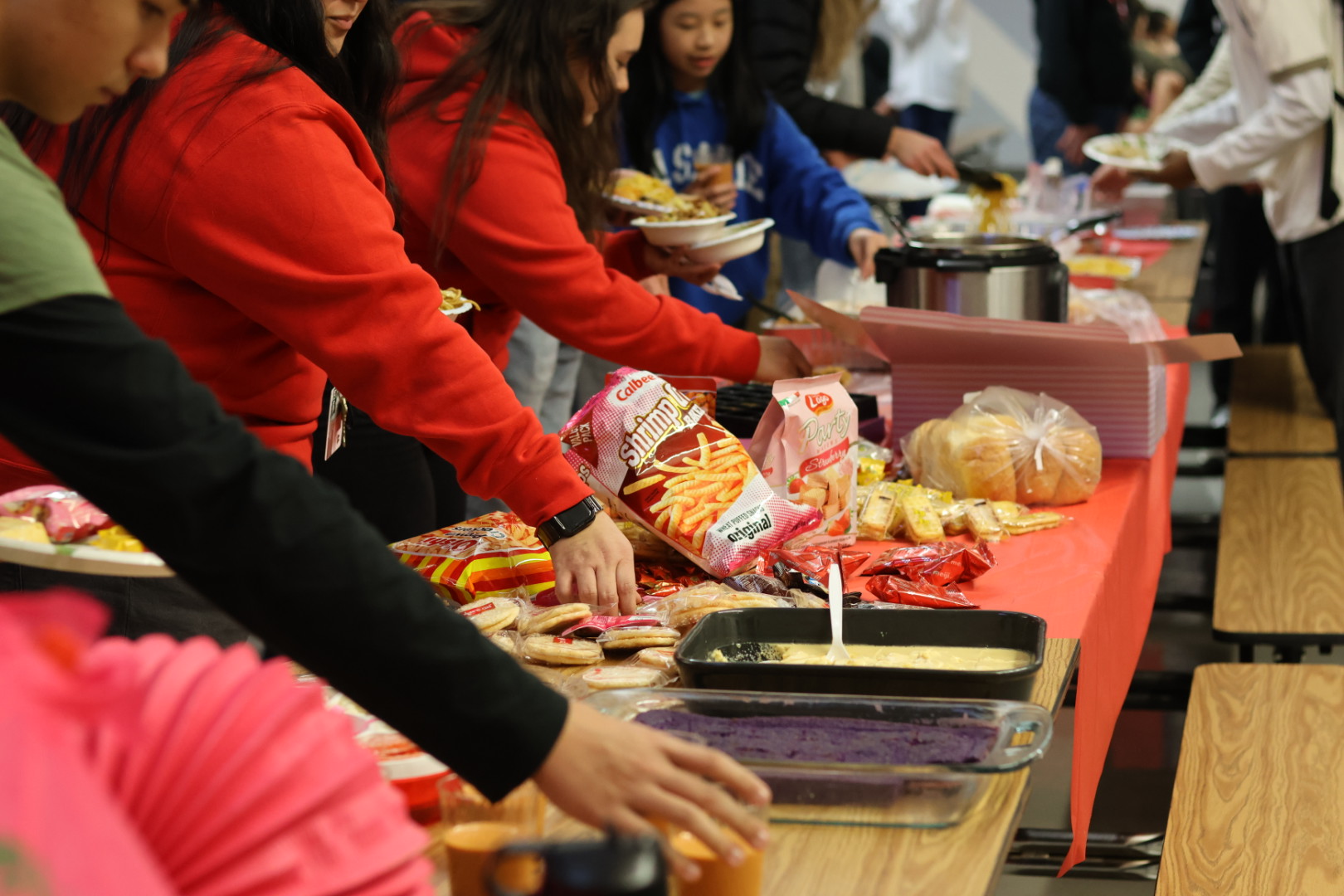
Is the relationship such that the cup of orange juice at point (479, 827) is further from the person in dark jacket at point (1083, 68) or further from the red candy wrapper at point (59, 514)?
the person in dark jacket at point (1083, 68)

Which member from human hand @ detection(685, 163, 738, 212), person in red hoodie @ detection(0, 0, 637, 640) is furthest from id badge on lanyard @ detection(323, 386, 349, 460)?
human hand @ detection(685, 163, 738, 212)

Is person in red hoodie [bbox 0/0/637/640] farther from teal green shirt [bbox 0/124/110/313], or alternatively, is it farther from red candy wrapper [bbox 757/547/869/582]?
teal green shirt [bbox 0/124/110/313]

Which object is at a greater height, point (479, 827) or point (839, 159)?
point (839, 159)

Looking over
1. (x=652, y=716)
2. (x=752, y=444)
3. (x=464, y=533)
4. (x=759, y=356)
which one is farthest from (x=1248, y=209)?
(x=652, y=716)

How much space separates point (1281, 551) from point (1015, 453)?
3.29 feet

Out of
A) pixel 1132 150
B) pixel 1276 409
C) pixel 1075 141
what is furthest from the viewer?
pixel 1075 141

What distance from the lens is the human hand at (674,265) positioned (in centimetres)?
274

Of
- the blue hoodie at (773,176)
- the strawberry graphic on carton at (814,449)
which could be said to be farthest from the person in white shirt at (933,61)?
the strawberry graphic on carton at (814,449)

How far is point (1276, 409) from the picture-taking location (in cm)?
394

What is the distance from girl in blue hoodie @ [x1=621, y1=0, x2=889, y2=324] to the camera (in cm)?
319

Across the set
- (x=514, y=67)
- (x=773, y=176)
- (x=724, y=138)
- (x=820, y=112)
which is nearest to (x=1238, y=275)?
(x=820, y=112)

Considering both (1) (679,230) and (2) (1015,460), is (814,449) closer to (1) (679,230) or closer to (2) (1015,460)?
(2) (1015,460)

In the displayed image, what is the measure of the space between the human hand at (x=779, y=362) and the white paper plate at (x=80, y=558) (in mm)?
1380

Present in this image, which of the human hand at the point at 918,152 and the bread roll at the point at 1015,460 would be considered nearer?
the bread roll at the point at 1015,460
